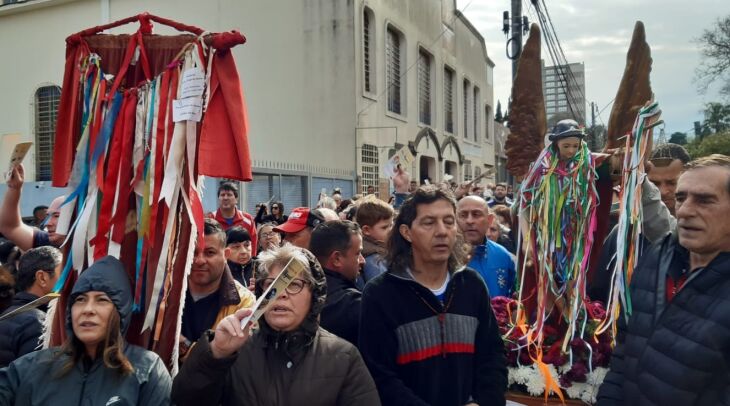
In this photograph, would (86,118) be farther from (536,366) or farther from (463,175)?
(463,175)

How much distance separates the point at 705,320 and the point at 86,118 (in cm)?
268

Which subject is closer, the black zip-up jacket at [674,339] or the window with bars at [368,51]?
the black zip-up jacket at [674,339]

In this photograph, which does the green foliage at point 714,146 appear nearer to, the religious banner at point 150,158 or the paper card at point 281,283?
the religious banner at point 150,158

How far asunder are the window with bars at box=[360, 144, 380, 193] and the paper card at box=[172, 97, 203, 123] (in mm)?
14869

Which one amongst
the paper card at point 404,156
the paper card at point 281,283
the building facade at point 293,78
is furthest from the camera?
the building facade at point 293,78

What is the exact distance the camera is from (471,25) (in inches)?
1091

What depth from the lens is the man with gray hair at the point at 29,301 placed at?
9.49 feet

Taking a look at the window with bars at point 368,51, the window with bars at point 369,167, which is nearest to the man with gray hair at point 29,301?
the window with bars at point 369,167

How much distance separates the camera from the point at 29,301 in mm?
3258

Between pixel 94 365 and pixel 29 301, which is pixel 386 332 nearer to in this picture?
pixel 94 365

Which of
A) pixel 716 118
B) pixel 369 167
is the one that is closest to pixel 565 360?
pixel 369 167

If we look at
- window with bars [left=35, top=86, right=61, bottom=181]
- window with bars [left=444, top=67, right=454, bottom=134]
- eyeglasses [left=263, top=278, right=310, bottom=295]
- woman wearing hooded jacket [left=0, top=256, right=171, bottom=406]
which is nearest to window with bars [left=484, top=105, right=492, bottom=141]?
window with bars [left=444, top=67, right=454, bottom=134]

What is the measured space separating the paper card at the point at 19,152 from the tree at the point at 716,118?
2477 centimetres

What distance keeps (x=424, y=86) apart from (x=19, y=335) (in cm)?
2067
